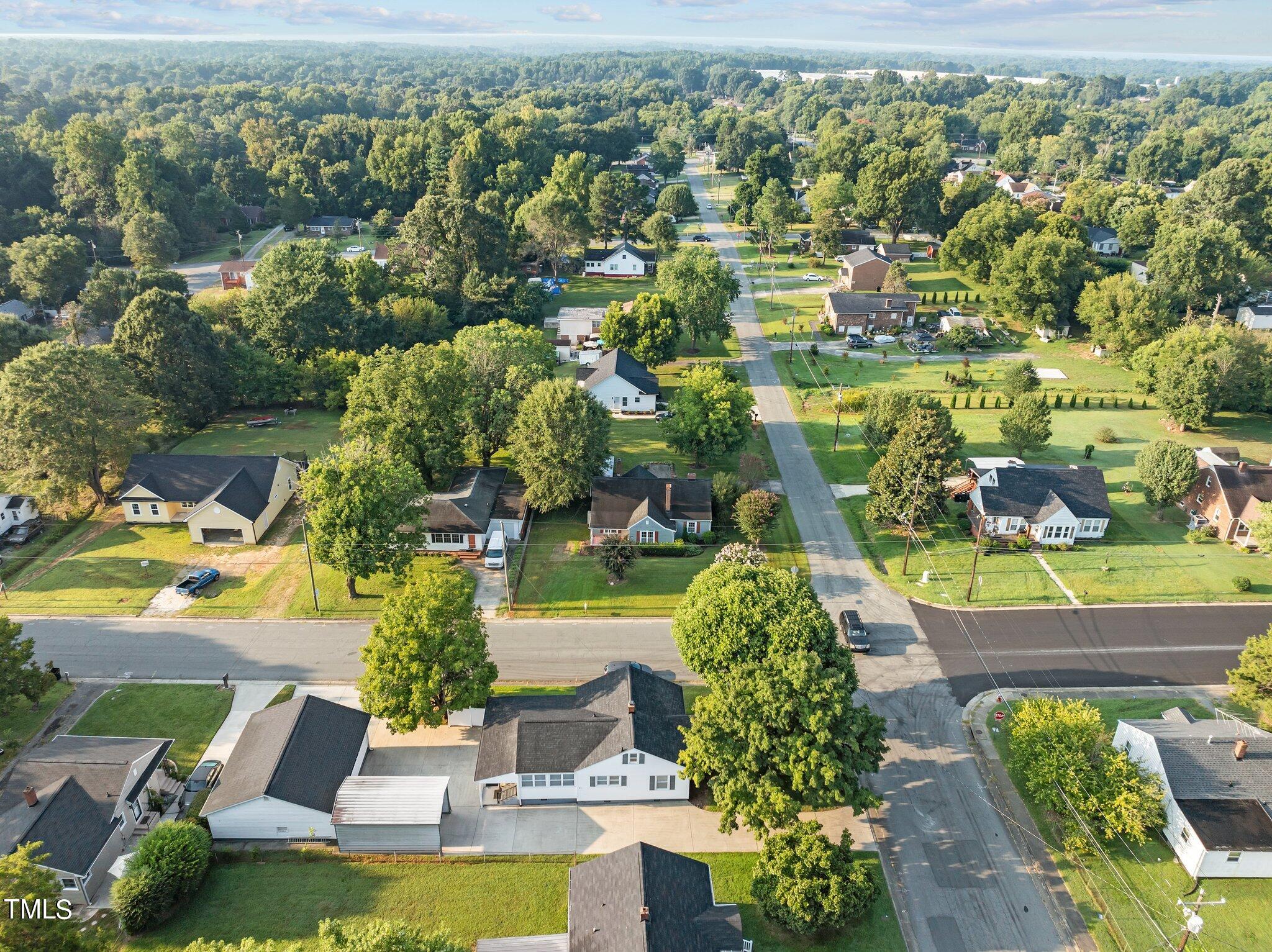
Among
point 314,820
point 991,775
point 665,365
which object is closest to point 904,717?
point 991,775

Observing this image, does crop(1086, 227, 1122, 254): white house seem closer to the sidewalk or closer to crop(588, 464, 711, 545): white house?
crop(588, 464, 711, 545): white house

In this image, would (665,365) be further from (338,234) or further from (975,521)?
(338,234)

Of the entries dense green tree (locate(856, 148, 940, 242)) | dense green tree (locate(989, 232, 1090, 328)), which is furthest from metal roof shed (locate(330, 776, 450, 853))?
dense green tree (locate(856, 148, 940, 242))

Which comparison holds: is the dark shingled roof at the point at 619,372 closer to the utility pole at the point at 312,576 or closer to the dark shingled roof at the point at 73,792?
the utility pole at the point at 312,576

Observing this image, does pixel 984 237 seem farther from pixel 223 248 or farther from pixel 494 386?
pixel 223 248

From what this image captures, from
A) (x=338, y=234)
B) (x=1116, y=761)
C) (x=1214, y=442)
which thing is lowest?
(x=338, y=234)

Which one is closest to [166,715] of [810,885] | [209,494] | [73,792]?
[73,792]
